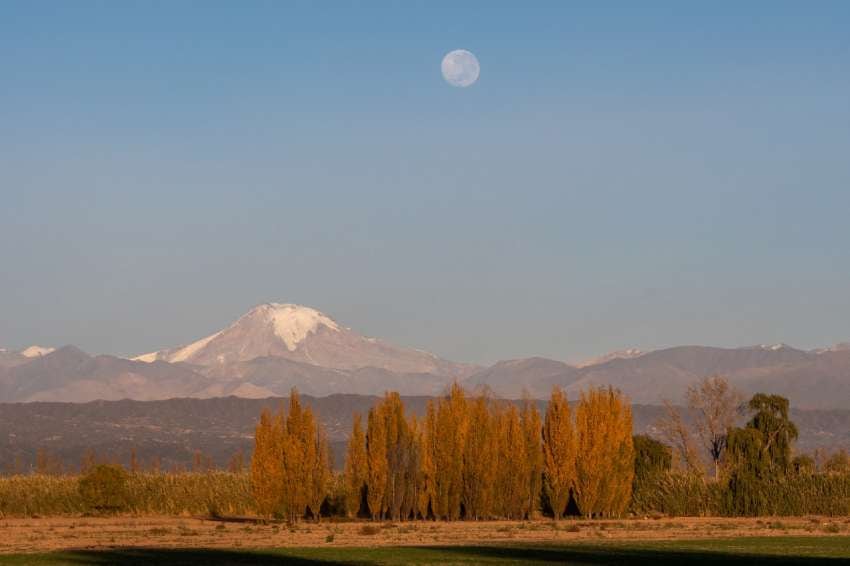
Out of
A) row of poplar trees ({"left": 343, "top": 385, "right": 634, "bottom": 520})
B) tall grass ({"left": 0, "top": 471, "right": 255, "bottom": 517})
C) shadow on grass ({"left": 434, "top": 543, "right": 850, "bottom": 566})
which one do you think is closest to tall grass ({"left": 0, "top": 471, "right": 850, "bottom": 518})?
tall grass ({"left": 0, "top": 471, "right": 255, "bottom": 517})

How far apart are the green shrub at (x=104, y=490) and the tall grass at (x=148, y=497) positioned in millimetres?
1033

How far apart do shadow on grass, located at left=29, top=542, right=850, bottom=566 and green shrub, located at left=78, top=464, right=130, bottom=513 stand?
78.9 ft

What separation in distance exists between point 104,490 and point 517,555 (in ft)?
106

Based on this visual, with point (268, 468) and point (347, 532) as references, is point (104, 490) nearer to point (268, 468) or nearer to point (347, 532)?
point (268, 468)

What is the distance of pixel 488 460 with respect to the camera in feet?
204

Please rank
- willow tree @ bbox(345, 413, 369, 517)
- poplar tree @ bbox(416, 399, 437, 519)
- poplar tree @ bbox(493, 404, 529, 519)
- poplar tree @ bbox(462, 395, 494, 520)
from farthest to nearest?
poplar tree @ bbox(493, 404, 529, 519) < poplar tree @ bbox(462, 395, 494, 520) < poplar tree @ bbox(416, 399, 437, 519) < willow tree @ bbox(345, 413, 369, 517)

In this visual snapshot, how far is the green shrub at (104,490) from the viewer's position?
6488cm

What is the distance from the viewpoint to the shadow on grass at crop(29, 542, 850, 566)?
35.4 meters

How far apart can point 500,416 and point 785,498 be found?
13.1 m

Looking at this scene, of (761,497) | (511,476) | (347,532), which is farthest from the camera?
(761,497)

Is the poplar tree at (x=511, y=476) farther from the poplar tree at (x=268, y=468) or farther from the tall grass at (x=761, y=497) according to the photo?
the poplar tree at (x=268, y=468)

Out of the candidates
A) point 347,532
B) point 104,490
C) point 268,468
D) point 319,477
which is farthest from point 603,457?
point 104,490

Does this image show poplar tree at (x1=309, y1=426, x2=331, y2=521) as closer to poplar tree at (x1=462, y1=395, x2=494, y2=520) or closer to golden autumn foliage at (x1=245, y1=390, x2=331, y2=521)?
golden autumn foliage at (x1=245, y1=390, x2=331, y2=521)

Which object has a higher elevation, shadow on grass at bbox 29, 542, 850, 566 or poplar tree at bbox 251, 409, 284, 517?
poplar tree at bbox 251, 409, 284, 517
